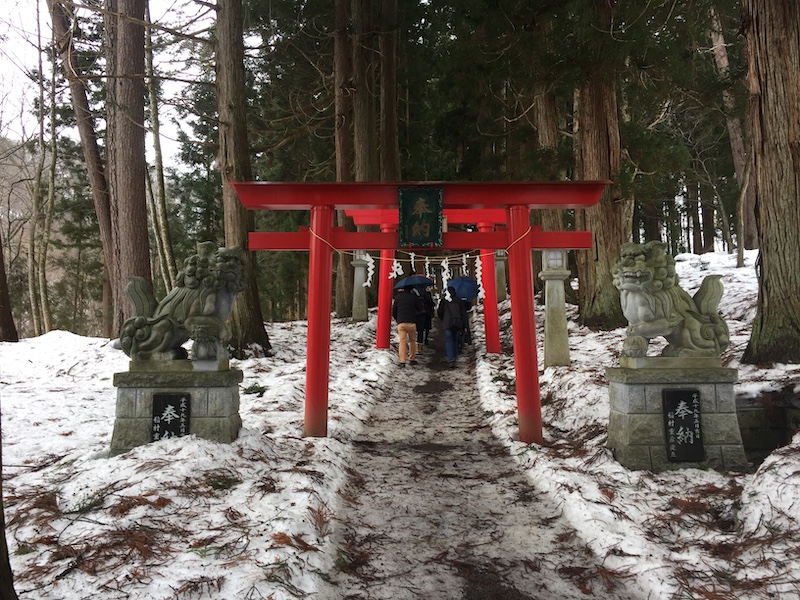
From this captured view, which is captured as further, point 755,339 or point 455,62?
point 455,62

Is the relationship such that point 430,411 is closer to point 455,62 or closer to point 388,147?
point 455,62

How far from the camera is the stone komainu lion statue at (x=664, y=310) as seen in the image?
4.60 meters

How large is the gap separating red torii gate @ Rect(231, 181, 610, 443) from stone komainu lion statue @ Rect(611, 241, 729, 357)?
4.89 feet

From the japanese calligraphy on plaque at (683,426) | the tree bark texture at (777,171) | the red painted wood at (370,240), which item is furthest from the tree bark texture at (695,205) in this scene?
the japanese calligraphy on plaque at (683,426)

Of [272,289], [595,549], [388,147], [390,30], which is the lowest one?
[595,549]

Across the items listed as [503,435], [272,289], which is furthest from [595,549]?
[272,289]

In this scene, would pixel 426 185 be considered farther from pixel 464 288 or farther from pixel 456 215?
pixel 464 288

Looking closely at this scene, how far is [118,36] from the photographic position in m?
9.23

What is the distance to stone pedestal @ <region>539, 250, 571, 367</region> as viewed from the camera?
317 inches

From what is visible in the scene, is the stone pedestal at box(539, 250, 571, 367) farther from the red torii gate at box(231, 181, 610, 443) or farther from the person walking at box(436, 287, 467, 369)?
the person walking at box(436, 287, 467, 369)

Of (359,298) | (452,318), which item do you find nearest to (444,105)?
(359,298)

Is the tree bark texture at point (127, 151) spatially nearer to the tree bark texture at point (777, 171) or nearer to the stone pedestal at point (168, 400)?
the stone pedestal at point (168, 400)

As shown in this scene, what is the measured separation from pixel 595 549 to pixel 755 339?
3.52 metres

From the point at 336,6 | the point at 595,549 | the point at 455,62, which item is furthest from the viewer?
the point at 336,6
